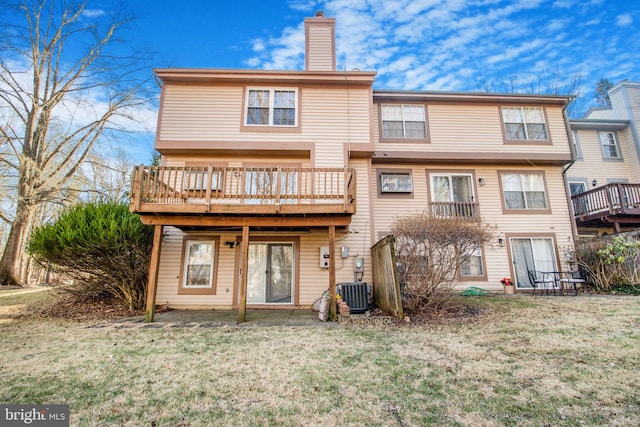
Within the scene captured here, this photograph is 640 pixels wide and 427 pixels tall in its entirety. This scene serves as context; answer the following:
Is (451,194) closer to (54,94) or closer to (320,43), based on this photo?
(320,43)

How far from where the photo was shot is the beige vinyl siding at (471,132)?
10636 mm

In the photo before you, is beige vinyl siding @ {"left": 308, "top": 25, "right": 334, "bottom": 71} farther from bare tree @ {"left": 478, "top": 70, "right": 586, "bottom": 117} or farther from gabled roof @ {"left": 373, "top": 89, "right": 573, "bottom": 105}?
bare tree @ {"left": 478, "top": 70, "right": 586, "bottom": 117}

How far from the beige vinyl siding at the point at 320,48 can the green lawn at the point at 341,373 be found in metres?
8.75

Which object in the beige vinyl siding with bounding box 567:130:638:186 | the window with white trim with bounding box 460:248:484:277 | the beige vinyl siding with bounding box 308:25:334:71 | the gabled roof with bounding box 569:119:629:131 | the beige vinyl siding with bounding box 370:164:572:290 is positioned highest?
the beige vinyl siding with bounding box 308:25:334:71

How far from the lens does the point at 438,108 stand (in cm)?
1102

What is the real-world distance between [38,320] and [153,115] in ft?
34.2

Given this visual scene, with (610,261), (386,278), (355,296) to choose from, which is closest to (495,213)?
(610,261)

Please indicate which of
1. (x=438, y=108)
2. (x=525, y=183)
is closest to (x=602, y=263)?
(x=525, y=183)

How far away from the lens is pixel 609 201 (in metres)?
10.5

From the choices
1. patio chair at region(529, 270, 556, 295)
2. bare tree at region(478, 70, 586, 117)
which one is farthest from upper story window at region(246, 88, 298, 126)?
bare tree at region(478, 70, 586, 117)

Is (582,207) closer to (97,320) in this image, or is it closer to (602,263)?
(602,263)

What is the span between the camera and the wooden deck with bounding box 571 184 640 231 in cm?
1040

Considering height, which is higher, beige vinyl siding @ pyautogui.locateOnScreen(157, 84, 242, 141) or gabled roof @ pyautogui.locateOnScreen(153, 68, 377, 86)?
gabled roof @ pyautogui.locateOnScreen(153, 68, 377, 86)

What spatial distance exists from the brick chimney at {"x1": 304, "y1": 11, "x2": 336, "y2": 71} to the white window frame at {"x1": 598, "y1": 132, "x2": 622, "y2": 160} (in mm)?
13345
